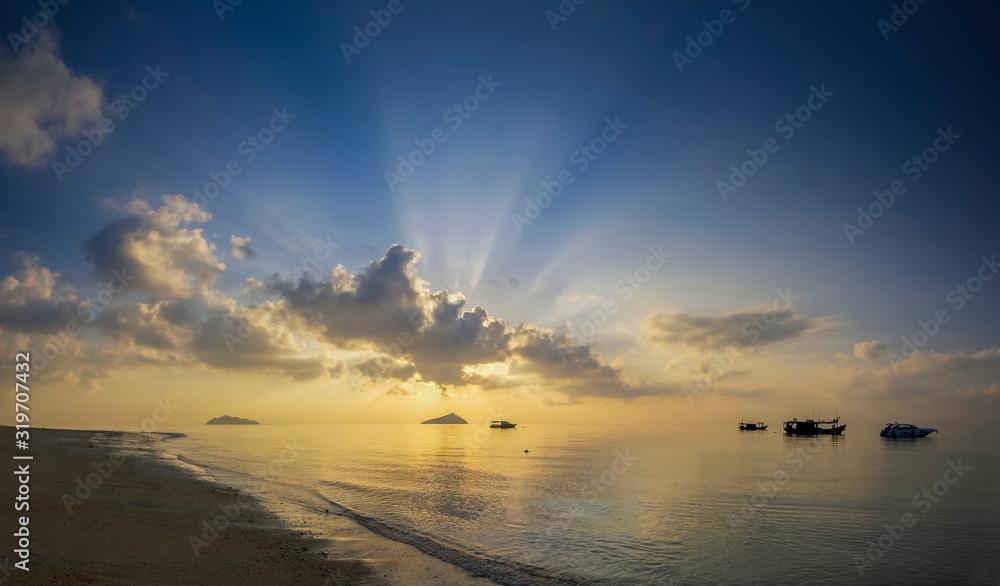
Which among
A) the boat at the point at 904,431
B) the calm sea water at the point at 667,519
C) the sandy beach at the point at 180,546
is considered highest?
the sandy beach at the point at 180,546

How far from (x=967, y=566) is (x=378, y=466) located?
6454 centimetres

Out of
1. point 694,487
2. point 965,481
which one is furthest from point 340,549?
point 965,481

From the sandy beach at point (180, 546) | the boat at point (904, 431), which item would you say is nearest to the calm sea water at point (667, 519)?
the sandy beach at point (180, 546)

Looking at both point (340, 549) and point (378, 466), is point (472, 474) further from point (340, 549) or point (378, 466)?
point (340, 549)

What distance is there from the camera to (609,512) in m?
38.0

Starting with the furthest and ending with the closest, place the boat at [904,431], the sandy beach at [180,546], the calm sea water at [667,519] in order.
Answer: the boat at [904,431]
the calm sea water at [667,519]
the sandy beach at [180,546]

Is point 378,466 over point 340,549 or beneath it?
beneath

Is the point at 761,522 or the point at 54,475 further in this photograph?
the point at 54,475

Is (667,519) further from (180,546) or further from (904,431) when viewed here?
(904,431)

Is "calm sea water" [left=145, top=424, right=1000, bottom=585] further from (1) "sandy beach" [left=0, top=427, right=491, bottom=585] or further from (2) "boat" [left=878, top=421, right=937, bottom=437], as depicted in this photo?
(2) "boat" [left=878, top=421, right=937, bottom=437]

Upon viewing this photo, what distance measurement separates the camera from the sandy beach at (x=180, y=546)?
16.6 meters

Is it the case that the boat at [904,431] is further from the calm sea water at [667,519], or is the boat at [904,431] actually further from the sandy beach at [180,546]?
the sandy beach at [180,546]

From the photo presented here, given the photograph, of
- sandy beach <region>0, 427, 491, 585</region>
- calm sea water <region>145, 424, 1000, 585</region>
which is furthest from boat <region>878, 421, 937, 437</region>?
sandy beach <region>0, 427, 491, 585</region>

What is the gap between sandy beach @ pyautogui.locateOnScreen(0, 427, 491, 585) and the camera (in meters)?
16.6
